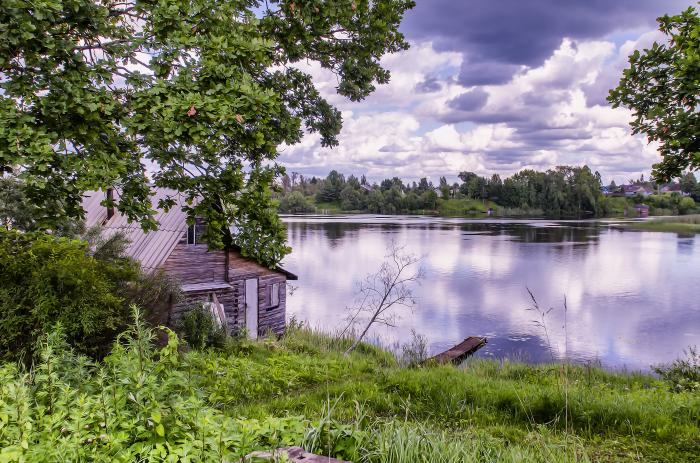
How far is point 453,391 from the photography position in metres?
7.79

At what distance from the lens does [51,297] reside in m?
7.18

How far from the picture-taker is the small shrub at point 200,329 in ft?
50.8

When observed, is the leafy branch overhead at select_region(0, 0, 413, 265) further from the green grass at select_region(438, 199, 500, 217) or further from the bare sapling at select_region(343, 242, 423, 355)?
the green grass at select_region(438, 199, 500, 217)

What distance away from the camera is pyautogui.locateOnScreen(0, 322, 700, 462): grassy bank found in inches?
119

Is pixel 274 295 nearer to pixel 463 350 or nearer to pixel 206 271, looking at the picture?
pixel 206 271

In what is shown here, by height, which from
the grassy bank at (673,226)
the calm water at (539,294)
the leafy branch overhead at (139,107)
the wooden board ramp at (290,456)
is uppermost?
the leafy branch overhead at (139,107)

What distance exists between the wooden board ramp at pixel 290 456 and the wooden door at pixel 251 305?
1933 centimetres

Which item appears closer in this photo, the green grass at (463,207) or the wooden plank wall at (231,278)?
the wooden plank wall at (231,278)

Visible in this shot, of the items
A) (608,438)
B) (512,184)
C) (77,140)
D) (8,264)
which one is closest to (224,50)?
(77,140)

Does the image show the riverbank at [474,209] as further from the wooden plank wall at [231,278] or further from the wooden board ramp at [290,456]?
the wooden board ramp at [290,456]

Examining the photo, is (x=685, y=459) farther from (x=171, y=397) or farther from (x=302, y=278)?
(x=302, y=278)

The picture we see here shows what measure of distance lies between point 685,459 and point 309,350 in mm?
13035

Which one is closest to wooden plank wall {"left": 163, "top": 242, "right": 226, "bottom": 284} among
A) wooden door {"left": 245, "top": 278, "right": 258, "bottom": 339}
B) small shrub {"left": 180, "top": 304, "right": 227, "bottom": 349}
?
wooden door {"left": 245, "top": 278, "right": 258, "bottom": 339}

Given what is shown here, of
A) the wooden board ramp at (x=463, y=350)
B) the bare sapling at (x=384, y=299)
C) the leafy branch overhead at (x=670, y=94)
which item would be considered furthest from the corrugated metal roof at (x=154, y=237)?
the leafy branch overhead at (x=670, y=94)
